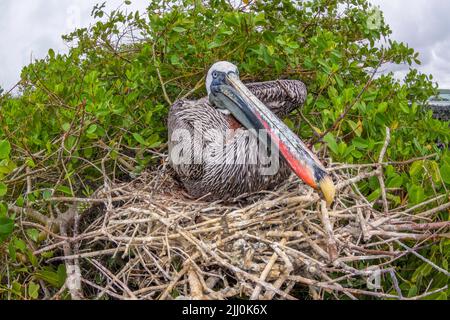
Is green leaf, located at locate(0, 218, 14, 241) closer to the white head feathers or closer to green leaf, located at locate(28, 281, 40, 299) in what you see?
green leaf, located at locate(28, 281, 40, 299)

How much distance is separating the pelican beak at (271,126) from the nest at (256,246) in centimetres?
14

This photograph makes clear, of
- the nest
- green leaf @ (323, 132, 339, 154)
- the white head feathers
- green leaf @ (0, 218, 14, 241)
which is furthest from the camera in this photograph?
the white head feathers

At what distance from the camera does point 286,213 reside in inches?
85.7

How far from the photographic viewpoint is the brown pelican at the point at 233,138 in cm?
243

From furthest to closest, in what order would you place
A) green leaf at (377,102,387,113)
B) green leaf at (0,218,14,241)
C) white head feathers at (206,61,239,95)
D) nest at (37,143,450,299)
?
1. white head feathers at (206,61,239,95)
2. green leaf at (377,102,387,113)
3. green leaf at (0,218,14,241)
4. nest at (37,143,450,299)

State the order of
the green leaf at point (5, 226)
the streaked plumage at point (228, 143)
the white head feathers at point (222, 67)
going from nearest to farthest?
the green leaf at point (5, 226), the streaked plumage at point (228, 143), the white head feathers at point (222, 67)

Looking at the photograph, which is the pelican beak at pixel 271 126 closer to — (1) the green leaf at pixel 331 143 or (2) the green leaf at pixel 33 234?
(1) the green leaf at pixel 331 143

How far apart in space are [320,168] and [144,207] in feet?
3.31

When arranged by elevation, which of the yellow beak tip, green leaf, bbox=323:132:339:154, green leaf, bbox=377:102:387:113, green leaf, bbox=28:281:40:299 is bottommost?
green leaf, bbox=28:281:40:299

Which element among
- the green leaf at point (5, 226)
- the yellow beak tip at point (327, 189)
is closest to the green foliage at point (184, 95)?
the green leaf at point (5, 226)

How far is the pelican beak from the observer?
2.05m

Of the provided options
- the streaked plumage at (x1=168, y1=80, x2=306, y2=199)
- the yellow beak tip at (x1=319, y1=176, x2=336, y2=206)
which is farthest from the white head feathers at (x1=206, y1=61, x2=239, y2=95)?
the yellow beak tip at (x1=319, y1=176, x2=336, y2=206)
